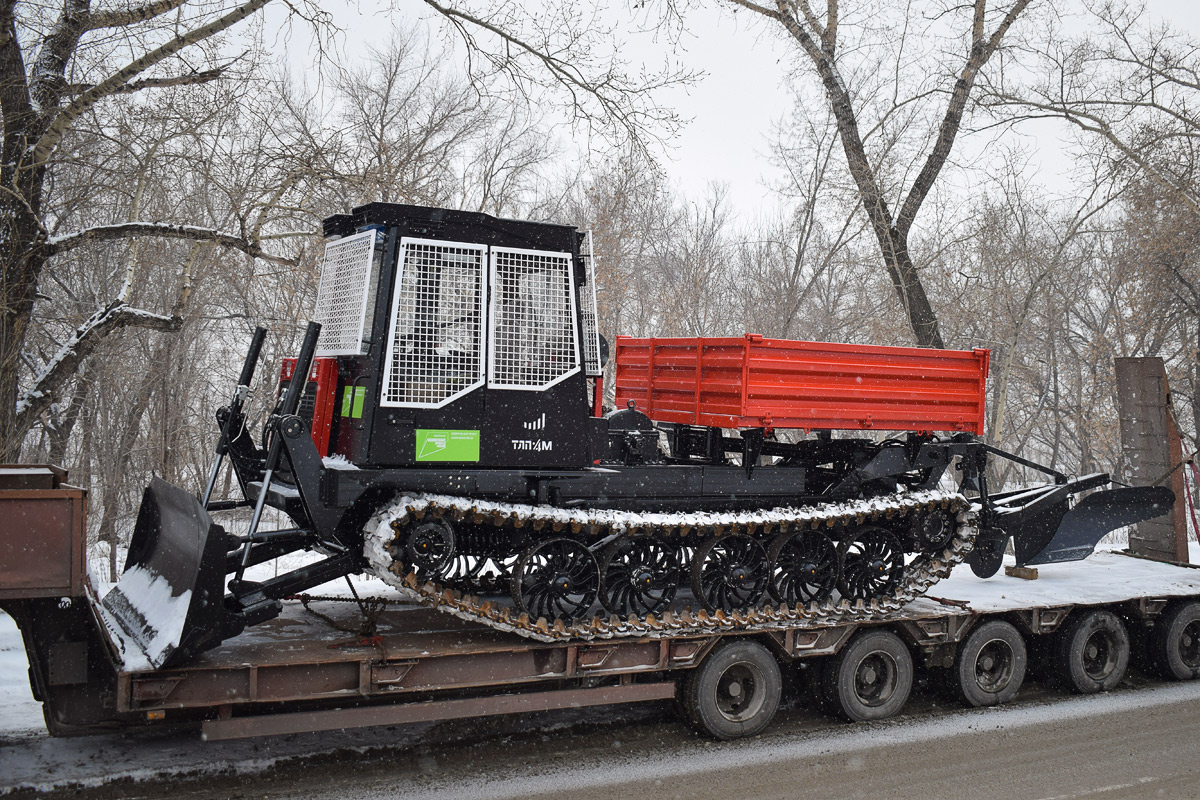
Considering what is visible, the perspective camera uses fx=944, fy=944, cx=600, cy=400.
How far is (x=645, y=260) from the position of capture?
24.0 metres

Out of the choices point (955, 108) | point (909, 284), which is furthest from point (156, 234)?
point (955, 108)

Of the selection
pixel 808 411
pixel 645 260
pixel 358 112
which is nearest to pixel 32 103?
pixel 808 411

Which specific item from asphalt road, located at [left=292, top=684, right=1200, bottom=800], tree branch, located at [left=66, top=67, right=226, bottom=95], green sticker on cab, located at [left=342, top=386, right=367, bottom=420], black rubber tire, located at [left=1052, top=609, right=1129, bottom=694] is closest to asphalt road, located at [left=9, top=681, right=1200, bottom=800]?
asphalt road, located at [left=292, top=684, right=1200, bottom=800]

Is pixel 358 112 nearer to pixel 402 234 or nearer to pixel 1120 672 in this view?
pixel 402 234

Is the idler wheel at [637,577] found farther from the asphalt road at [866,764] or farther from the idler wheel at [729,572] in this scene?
the asphalt road at [866,764]

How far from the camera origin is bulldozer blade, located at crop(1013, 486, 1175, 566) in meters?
8.59

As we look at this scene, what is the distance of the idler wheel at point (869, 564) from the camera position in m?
7.19

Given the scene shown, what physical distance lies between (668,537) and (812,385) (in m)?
1.52

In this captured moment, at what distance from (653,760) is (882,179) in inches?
490

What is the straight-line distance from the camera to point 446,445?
234 inches

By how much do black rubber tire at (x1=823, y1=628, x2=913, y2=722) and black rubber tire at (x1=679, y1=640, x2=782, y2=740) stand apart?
1.65ft

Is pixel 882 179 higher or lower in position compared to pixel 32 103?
higher

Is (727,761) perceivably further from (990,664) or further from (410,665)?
(990,664)

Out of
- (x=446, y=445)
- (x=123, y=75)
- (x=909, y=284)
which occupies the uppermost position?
(x=123, y=75)
